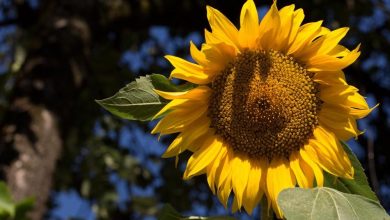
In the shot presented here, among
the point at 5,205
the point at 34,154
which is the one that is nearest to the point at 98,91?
the point at 34,154

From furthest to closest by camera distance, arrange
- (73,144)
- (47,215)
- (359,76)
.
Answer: (47,215)
(359,76)
(73,144)

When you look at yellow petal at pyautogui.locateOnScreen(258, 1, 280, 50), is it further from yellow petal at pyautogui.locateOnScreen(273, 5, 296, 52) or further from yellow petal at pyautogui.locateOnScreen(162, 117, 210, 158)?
yellow petal at pyautogui.locateOnScreen(162, 117, 210, 158)

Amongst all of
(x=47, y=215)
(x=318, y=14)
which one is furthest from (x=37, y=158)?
(x=47, y=215)

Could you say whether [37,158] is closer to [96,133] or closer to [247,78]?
[96,133]

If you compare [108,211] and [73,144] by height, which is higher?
[73,144]

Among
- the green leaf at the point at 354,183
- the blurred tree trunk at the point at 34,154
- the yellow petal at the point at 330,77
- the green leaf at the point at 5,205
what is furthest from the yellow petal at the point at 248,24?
the blurred tree trunk at the point at 34,154

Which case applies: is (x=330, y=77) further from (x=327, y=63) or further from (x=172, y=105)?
(x=172, y=105)

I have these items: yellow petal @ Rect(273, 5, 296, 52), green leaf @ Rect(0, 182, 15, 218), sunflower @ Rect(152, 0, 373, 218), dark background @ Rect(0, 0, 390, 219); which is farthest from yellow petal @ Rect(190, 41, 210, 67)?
dark background @ Rect(0, 0, 390, 219)
